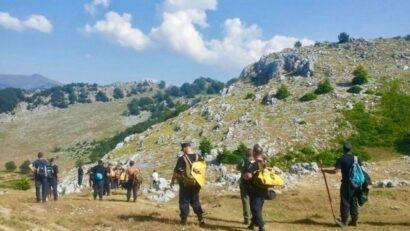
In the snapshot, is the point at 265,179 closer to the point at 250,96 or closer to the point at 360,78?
the point at 250,96

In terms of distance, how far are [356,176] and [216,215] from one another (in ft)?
21.1

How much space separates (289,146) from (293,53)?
35988mm

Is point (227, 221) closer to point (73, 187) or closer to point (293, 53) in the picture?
point (73, 187)

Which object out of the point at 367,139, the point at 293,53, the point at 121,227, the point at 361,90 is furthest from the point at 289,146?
the point at 121,227

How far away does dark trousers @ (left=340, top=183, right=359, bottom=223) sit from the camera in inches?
654

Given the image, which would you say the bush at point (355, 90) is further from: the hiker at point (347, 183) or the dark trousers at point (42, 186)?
the hiker at point (347, 183)

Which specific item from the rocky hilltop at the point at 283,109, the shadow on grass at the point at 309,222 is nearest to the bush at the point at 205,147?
the rocky hilltop at the point at 283,109

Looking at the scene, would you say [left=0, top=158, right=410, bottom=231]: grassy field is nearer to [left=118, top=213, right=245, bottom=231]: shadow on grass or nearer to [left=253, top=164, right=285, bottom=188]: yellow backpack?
[left=118, top=213, right=245, bottom=231]: shadow on grass

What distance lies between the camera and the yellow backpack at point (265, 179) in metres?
14.6

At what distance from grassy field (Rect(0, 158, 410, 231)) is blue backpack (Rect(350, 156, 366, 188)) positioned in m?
1.88

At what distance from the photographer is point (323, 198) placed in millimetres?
26266

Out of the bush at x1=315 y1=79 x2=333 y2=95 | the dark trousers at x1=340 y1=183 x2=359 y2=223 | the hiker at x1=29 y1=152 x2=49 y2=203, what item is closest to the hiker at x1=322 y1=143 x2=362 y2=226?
the dark trousers at x1=340 y1=183 x2=359 y2=223

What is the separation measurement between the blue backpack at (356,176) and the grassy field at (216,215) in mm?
A: 1881

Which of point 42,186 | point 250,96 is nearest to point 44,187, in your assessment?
point 42,186
